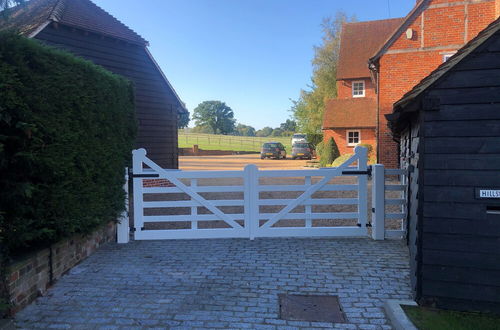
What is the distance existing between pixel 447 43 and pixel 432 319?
15.2 meters

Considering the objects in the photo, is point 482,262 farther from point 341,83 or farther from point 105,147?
point 341,83

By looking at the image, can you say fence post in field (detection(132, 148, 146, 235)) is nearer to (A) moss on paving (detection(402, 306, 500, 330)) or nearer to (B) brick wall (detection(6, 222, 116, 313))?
(B) brick wall (detection(6, 222, 116, 313))

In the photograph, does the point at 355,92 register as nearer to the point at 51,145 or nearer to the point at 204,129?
the point at 51,145

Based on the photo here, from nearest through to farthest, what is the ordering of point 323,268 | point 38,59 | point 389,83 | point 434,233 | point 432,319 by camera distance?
point 432,319
point 434,233
point 38,59
point 323,268
point 389,83

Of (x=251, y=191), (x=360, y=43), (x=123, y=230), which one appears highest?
(x=360, y=43)

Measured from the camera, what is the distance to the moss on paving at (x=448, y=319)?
9.90 ft

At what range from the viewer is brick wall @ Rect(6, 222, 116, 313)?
3400mm

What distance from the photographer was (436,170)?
332 centimetres

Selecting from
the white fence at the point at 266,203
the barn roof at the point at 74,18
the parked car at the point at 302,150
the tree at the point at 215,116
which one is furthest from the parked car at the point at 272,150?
the tree at the point at 215,116

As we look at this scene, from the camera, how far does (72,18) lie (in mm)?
10156

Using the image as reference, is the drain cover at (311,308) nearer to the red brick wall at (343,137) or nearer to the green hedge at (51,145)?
the green hedge at (51,145)

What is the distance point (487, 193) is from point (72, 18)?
11.3m

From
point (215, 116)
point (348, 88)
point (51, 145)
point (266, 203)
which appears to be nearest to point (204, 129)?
point (215, 116)

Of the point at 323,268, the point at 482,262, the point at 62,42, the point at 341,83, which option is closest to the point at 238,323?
the point at 323,268
